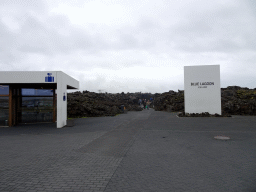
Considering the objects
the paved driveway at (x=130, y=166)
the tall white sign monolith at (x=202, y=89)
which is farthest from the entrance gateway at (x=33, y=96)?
the tall white sign monolith at (x=202, y=89)

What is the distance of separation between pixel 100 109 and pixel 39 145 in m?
Answer: 17.4

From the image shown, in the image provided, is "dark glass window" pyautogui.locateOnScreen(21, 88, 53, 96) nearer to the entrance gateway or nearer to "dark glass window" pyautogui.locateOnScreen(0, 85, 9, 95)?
the entrance gateway

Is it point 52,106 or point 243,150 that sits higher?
point 52,106

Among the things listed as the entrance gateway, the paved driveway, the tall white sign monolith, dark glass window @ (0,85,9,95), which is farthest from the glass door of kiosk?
the tall white sign monolith

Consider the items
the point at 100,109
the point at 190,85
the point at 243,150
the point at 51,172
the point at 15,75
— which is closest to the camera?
the point at 51,172

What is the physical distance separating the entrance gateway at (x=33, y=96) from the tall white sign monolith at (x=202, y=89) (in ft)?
41.2

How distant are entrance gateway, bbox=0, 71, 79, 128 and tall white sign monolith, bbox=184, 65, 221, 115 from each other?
41.2ft

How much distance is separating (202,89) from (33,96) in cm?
1712

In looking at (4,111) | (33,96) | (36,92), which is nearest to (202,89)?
(36,92)

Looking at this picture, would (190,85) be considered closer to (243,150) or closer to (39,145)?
(243,150)

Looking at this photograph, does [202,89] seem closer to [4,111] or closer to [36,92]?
[36,92]

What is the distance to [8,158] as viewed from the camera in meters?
6.78

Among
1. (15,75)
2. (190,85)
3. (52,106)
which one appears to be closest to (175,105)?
(190,85)

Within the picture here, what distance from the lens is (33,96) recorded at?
1703cm
